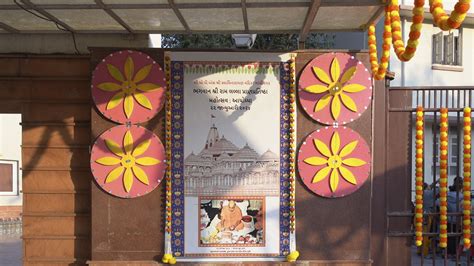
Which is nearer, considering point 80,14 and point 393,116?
point 80,14

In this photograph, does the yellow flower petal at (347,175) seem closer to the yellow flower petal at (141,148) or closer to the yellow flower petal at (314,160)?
the yellow flower petal at (314,160)

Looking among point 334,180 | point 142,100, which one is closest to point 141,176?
point 142,100

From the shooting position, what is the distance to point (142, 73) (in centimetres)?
564

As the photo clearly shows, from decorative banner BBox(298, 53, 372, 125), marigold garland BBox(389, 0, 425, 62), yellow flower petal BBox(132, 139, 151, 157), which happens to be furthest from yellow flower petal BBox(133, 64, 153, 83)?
marigold garland BBox(389, 0, 425, 62)

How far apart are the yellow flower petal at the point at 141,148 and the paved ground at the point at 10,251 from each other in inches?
149

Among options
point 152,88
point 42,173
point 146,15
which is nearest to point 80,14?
point 146,15

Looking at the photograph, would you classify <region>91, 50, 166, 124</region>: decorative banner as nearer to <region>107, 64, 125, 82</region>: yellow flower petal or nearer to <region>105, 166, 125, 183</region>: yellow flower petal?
<region>107, 64, 125, 82</region>: yellow flower petal

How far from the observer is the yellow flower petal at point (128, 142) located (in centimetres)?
565

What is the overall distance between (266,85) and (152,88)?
1172 millimetres

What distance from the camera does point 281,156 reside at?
567 centimetres

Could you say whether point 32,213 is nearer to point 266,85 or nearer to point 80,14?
point 80,14

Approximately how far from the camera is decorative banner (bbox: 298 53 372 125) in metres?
5.64

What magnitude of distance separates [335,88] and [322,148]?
0.63 metres

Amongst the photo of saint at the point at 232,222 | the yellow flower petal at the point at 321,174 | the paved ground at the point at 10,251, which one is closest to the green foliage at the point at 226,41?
the paved ground at the point at 10,251
